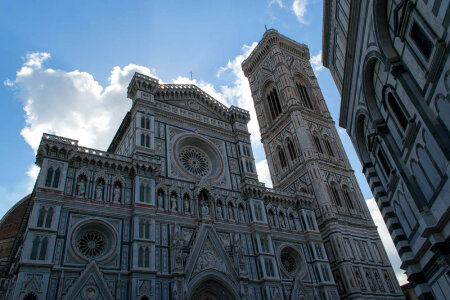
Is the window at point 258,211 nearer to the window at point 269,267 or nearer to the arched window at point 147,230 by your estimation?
the window at point 269,267

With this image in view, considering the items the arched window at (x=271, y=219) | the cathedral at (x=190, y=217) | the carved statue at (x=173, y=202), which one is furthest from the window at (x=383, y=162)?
the carved statue at (x=173, y=202)

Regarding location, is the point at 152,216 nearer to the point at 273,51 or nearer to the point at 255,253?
the point at 255,253

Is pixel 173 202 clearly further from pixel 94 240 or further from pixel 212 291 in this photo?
pixel 212 291

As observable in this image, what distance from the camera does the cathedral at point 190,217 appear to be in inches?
721

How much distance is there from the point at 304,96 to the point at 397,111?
1192 inches

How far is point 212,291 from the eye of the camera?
856 inches

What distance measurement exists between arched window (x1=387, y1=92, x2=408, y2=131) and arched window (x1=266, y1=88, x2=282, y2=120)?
2874 cm

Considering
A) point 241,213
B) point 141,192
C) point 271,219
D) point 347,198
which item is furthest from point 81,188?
point 347,198

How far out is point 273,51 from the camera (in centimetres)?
4531

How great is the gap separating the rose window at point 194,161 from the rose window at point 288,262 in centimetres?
874

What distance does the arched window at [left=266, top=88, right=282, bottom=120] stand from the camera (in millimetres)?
42581

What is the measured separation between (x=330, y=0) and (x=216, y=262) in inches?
647

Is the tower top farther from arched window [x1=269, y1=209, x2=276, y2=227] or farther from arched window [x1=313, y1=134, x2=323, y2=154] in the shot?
arched window [x1=269, y1=209, x2=276, y2=227]

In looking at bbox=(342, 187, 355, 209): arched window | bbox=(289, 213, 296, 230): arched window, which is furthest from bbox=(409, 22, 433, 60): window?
bbox=(342, 187, 355, 209): arched window
